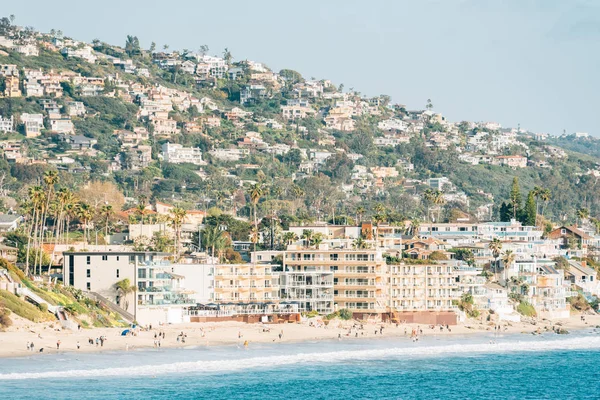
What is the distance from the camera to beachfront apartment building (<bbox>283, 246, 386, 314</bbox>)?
128625 mm

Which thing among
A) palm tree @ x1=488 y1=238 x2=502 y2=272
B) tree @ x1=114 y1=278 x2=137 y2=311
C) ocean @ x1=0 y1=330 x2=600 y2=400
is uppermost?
palm tree @ x1=488 y1=238 x2=502 y2=272

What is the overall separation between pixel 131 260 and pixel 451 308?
3930 cm

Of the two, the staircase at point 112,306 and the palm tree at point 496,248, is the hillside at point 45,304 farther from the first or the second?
the palm tree at point 496,248

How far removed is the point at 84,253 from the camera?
11612 cm

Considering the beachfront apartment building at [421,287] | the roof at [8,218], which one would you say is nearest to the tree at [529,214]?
the beachfront apartment building at [421,287]

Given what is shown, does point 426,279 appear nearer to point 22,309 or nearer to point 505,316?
point 505,316

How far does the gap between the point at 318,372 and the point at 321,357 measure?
7.33 metres

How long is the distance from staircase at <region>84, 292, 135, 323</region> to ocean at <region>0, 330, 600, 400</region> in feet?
36.1

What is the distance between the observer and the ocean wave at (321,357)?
3447 inches

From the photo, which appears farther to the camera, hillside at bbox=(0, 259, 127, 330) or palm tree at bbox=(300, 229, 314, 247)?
palm tree at bbox=(300, 229, 314, 247)

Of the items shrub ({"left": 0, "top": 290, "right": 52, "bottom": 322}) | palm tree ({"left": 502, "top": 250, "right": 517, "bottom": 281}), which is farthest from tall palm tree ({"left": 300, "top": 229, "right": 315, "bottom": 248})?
shrub ({"left": 0, "top": 290, "right": 52, "bottom": 322})

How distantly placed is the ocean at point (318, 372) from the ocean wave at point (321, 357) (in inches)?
3.5

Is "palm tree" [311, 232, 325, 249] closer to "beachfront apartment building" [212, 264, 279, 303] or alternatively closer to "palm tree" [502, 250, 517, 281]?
"beachfront apartment building" [212, 264, 279, 303]

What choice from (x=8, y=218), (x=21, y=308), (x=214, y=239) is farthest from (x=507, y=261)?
(x=21, y=308)
